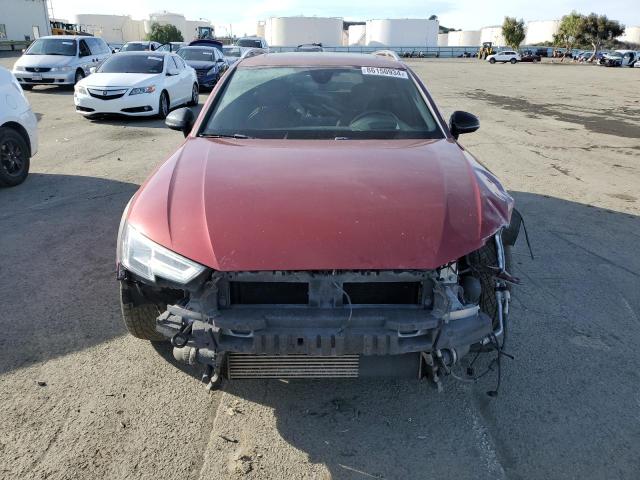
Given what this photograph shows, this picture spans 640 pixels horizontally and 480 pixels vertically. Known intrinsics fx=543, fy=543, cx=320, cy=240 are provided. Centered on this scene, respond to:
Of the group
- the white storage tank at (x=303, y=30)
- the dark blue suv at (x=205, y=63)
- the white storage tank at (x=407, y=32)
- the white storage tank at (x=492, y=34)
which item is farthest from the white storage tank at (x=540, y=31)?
the dark blue suv at (x=205, y=63)

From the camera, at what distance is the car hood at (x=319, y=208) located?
2.39m

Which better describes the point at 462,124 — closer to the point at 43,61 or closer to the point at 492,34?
the point at 43,61

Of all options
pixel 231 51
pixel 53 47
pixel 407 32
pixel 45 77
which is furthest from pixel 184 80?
pixel 407 32

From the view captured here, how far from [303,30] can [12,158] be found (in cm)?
10737

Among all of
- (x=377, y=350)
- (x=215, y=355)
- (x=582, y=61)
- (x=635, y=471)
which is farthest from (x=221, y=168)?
(x=582, y=61)

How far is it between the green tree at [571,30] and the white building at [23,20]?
2733 inches

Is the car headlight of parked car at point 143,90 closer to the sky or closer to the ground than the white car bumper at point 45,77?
closer to the sky

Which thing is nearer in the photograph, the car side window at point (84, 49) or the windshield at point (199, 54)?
the car side window at point (84, 49)

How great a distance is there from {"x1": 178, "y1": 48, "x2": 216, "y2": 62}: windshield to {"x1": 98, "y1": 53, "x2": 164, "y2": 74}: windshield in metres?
6.24

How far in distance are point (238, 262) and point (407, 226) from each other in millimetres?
797

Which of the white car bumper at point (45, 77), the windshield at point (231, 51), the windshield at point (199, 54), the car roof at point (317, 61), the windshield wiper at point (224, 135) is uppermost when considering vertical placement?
the car roof at point (317, 61)

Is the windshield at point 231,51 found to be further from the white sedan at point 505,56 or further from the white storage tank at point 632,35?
the white storage tank at point 632,35

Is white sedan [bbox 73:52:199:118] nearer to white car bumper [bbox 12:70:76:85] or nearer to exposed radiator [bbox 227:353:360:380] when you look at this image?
white car bumper [bbox 12:70:76:85]

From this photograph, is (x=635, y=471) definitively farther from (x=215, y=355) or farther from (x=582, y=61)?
(x=582, y=61)
